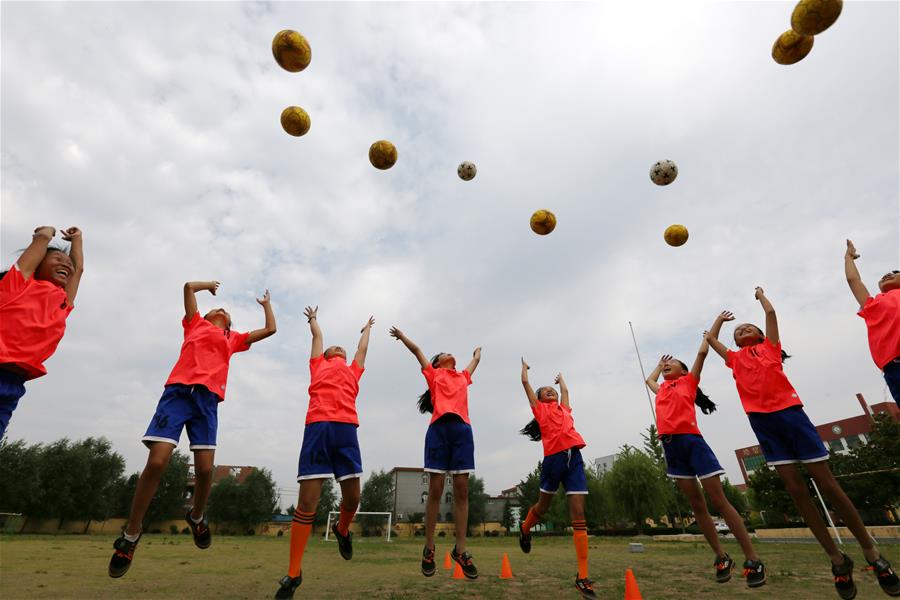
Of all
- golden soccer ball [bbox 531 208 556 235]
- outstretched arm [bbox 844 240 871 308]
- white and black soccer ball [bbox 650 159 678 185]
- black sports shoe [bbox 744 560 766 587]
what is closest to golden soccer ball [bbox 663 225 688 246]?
white and black soccer ball [bbox 650 159 678 185]

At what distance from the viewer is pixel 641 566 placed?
10164 mm

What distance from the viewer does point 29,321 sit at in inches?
160

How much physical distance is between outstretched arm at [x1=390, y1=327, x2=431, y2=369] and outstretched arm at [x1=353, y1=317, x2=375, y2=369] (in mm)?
391

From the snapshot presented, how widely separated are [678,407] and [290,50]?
8141mm

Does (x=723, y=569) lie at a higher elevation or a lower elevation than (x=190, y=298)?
lower

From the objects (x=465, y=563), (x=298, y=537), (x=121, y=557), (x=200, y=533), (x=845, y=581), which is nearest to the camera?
(x=121, y=557)

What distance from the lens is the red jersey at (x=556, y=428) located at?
7.70m

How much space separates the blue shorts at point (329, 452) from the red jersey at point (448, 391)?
58.1 inches

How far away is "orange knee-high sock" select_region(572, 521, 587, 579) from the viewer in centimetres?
666

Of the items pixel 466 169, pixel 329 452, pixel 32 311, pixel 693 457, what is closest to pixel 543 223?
pixel 466 169

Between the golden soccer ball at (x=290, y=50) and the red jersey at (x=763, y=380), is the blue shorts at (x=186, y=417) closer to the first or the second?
the golden soccer ball at (x=290, y=50)

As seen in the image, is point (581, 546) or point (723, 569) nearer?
point (723, 569)

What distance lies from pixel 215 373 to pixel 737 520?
7082 mm

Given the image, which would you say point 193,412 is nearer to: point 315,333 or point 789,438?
point 315,333
